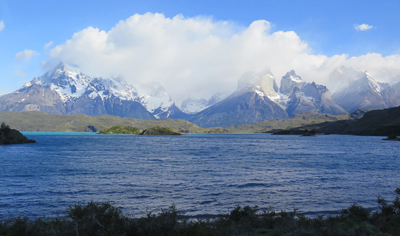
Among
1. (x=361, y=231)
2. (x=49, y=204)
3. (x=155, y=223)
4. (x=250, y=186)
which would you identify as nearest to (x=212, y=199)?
(x=250, y=186)

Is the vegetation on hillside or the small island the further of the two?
the small island

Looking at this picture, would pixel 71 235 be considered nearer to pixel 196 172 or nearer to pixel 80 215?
pixel 80 215

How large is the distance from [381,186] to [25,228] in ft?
161

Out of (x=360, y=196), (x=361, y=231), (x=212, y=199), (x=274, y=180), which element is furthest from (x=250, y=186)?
(x=361, y=231)

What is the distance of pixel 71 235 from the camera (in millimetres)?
18516

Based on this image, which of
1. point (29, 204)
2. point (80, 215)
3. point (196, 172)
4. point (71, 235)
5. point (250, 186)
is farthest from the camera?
point (196, 172)

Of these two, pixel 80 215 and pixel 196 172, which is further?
pixel 196 172

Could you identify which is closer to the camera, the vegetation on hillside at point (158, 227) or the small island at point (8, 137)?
the vegetation on hillside at point (158, 227)

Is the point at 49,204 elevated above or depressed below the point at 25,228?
below

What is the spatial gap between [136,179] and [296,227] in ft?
113

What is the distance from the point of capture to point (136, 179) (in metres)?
48.1

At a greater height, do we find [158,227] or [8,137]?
[8,137]

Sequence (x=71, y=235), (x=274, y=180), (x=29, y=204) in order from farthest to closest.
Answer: (x=274, y=180) → (x=29, y=204) → (x=71, y=235)

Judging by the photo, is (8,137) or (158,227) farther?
(8,137)
